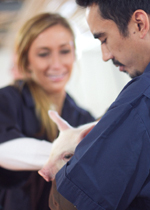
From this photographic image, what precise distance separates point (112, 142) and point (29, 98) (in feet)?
1.22

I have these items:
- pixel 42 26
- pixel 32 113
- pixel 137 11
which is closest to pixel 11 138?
pixel 32 113

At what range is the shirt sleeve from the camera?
29cm

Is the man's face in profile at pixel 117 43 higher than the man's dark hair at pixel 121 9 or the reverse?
the reverse

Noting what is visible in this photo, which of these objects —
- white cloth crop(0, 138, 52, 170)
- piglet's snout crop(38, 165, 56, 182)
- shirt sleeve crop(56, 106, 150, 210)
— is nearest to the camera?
shirt sleeve crop(56, 106, 150, 210)

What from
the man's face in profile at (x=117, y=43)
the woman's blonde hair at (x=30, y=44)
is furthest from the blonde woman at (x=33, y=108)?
the man's face in profile at (x=117, y=43)

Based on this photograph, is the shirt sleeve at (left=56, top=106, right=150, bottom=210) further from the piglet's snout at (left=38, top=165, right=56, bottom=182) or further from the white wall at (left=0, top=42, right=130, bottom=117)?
the white wall at (left=0, top=42, right=130, bottom=117)

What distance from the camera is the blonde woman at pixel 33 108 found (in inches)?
→ 22.0

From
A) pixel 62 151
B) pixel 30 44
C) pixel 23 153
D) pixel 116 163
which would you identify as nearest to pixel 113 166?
pixel 116 163

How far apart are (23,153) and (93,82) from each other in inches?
10.5

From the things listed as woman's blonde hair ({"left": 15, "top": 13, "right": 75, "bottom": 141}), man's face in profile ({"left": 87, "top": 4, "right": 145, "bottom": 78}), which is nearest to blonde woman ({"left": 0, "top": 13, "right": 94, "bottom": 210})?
woman's blonde hair ({"left": 15, "top": 13, "right": 75, "bottom": 141})

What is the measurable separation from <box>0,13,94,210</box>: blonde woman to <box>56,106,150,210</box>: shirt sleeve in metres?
0.25

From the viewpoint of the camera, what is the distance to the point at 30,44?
60cm

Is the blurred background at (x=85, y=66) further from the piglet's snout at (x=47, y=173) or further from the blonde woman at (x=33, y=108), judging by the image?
the piglet's snout at (x=47, y=173)

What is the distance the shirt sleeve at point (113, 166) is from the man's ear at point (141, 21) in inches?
4.5
